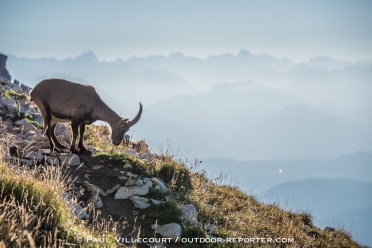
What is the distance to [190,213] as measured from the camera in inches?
409

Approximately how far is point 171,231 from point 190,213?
4.33ft

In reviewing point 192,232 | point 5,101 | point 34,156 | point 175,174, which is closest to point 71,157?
point 34,156

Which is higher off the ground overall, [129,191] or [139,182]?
[139,182]

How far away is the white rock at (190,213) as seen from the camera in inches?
394

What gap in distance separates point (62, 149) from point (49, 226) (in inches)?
280

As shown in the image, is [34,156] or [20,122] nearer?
[34,156]

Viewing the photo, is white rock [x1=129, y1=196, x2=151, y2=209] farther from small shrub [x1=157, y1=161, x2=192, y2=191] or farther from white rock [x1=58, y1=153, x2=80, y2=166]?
white rock [x1=58, y1=153, x2=80, y2=166]

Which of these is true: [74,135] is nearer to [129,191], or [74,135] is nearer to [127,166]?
[127,166]

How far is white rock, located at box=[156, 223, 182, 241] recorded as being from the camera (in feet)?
29.7

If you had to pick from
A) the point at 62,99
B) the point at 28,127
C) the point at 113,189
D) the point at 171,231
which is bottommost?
the point at 171,231

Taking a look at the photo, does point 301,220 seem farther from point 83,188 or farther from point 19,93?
point 19,93

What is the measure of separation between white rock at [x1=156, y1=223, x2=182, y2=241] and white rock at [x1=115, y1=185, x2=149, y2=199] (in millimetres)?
1859

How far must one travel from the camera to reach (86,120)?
1361 centimetres

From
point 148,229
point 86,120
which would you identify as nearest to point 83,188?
point 148,229
